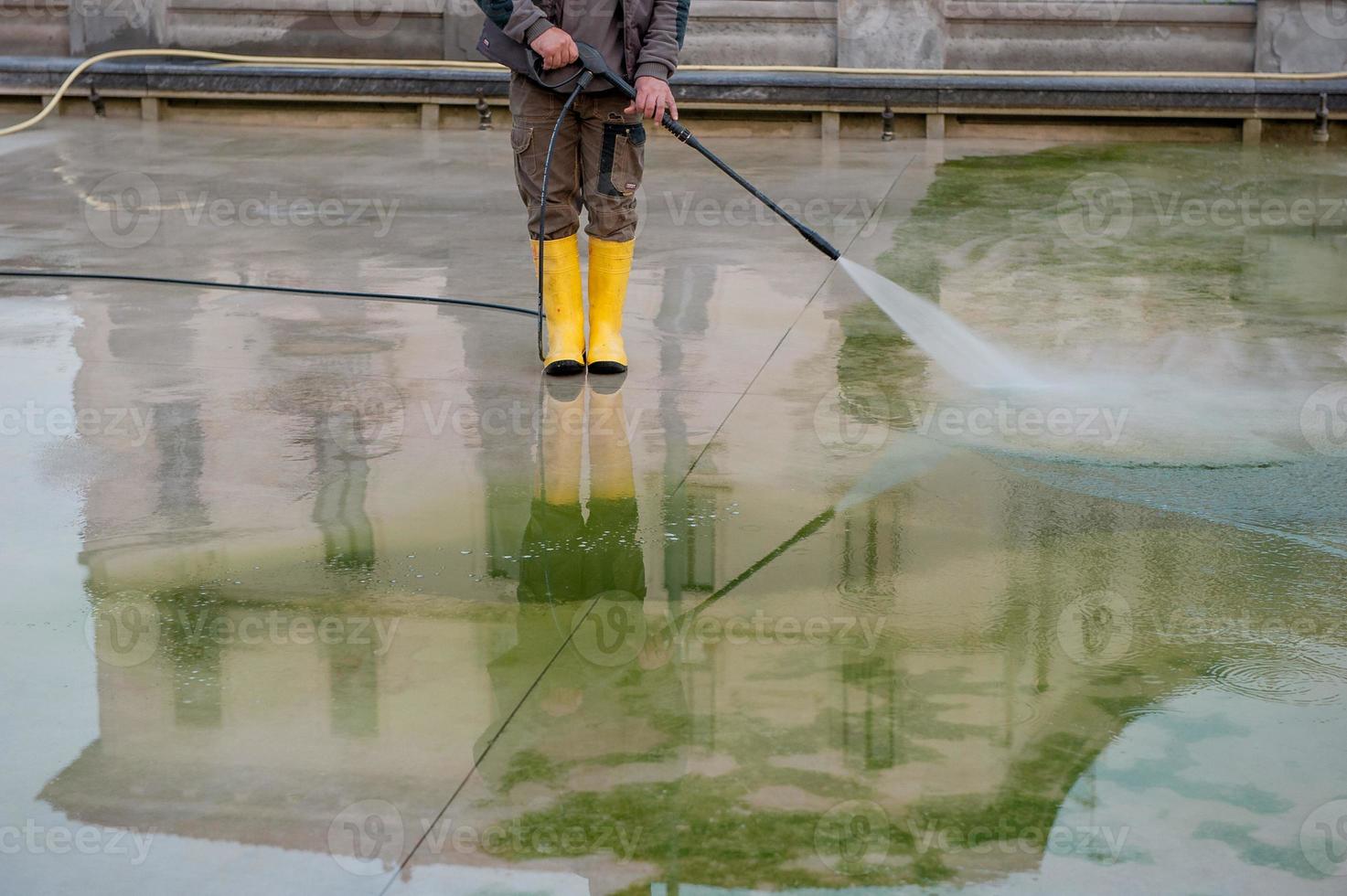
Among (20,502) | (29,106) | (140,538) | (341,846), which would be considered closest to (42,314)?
(20,502)

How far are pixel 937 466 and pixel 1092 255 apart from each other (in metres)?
2.94

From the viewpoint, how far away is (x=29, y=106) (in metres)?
11.4

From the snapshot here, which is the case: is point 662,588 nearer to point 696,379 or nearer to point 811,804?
point 811,804

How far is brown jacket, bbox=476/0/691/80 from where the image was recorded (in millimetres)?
4812
